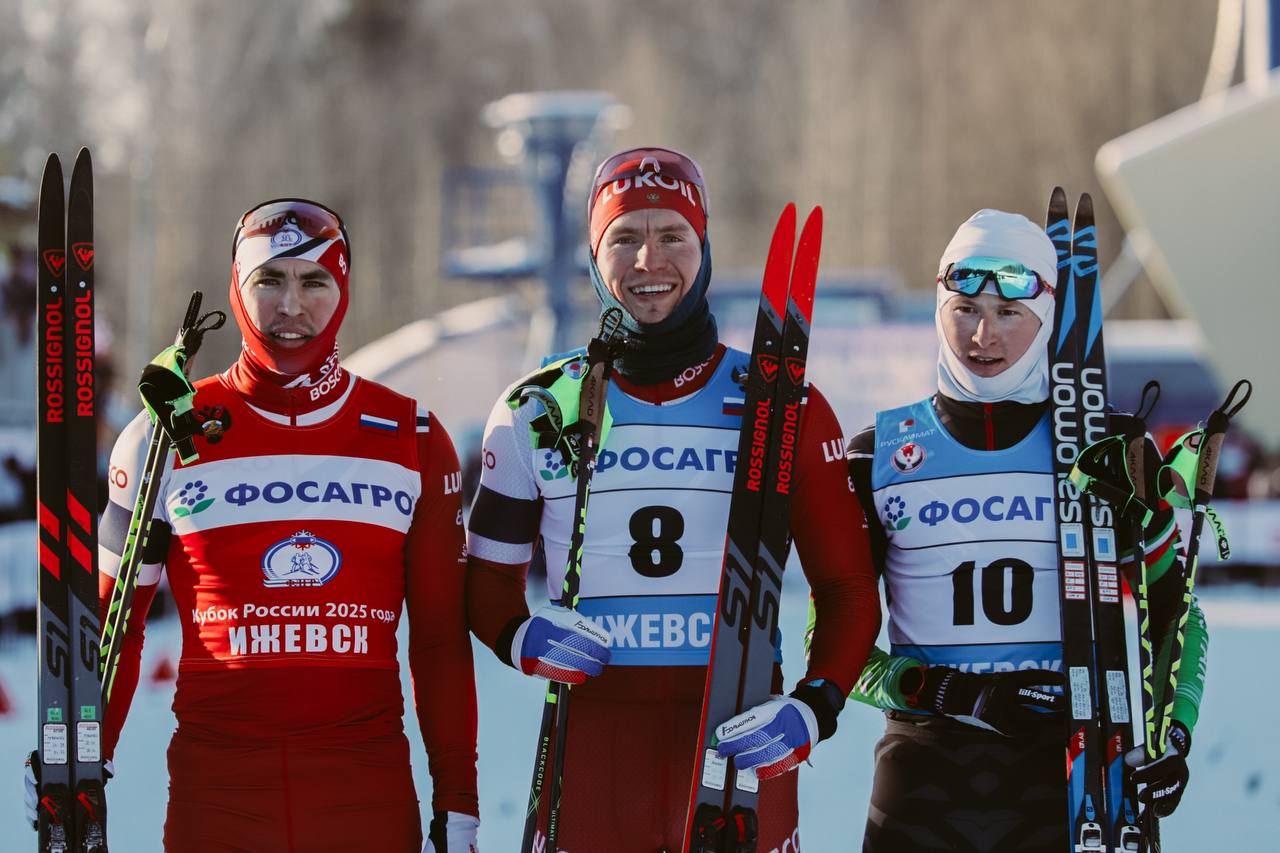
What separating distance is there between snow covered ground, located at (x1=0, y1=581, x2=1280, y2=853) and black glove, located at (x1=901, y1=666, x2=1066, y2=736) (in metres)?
2.58

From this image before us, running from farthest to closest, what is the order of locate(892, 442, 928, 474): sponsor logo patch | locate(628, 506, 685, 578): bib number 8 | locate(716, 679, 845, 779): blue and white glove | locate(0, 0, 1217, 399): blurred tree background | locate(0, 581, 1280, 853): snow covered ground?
locate(0, 0, 1217, 399): blurred tree background, locate(0, 581, 1280, 853): snow covered ground, locate(892, 442, 928, 474): sponsor logo patch, locate(628, 506, 685, 578): bib number 8, locate(716, 679, 845, 779): blue and white glove

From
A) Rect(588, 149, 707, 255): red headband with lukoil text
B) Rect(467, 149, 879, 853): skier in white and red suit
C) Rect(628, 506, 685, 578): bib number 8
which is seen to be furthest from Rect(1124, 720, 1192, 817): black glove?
Rect(588, 149, 707, 255): red headband with lukoil text

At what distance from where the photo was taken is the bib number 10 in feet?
10.7

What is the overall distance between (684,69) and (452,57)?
21.5 feet

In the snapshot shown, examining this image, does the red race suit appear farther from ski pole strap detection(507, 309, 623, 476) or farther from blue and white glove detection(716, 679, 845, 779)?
blue and white glove detection(716, 679, 845, 779)

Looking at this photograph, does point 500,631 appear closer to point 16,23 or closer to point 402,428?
point 402,428

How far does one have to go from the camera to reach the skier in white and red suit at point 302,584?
3.03 m

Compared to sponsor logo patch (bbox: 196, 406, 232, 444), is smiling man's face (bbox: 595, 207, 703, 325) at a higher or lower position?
higher

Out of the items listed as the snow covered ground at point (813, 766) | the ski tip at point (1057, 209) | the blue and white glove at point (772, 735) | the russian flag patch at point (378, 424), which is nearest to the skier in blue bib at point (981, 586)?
the ski tip at point (1057, 209)

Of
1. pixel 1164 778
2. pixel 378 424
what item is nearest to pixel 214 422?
pixel 378 424

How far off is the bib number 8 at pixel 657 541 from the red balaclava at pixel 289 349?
0.71 meters

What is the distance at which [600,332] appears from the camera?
3.23 meters

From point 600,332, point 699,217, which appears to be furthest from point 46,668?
point 699,217

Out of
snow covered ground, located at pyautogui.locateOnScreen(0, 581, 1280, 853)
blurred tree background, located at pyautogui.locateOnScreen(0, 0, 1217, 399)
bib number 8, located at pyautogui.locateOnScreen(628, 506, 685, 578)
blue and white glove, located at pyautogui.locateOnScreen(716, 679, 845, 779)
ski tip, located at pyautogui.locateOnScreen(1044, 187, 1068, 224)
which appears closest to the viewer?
blue and white glove, located at pyautogui.locateOnScreen(716, 679, 845, 779)
